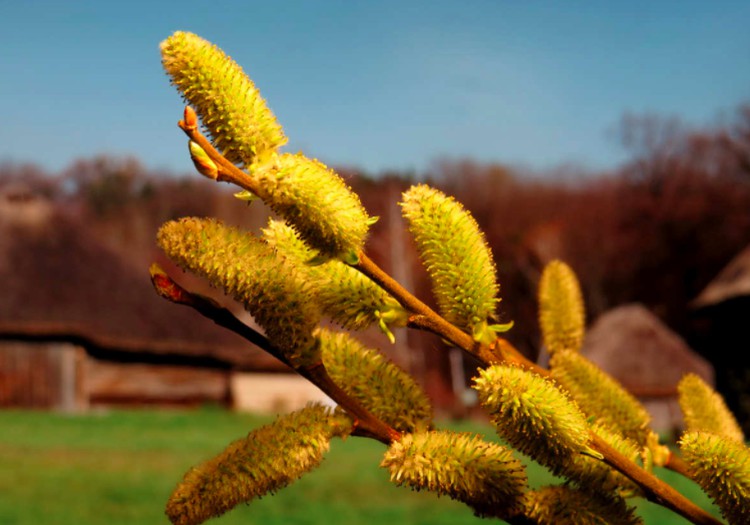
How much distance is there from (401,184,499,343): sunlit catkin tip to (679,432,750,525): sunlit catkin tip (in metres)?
0.23

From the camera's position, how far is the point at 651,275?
4097 cm

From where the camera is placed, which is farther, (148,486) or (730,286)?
(730,286)

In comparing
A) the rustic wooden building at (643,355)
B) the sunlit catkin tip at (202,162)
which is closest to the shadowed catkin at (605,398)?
the sunlit catkin tip at (202,162)

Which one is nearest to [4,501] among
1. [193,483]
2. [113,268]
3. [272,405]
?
[193,483]

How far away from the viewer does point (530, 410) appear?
90cm

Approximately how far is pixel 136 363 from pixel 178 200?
29.7 metres

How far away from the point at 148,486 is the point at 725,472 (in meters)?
11.1

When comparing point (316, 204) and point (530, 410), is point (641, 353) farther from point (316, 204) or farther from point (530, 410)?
point (316, 204)

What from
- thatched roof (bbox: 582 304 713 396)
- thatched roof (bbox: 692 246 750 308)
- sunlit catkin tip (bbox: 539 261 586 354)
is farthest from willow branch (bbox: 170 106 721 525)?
thatched roof (bbox: 582 304 713 396)

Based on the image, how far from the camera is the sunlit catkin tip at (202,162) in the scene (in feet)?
2.78

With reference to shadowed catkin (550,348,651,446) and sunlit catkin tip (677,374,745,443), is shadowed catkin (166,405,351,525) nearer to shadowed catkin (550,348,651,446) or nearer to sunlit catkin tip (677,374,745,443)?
shadowed catkin (550,348,651,446)

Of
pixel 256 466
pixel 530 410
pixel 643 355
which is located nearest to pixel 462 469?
pixel 530 410

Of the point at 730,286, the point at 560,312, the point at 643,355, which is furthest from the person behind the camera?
the point at 643,355

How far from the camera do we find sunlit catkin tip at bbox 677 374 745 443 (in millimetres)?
1217
